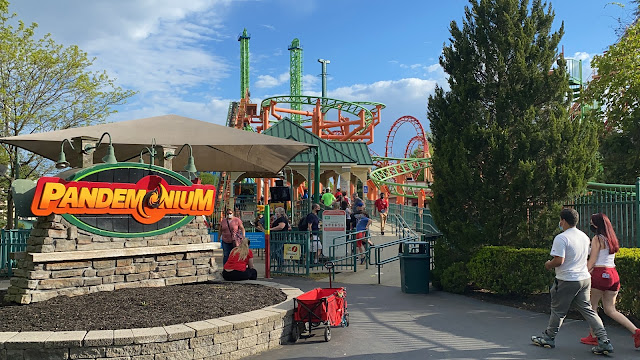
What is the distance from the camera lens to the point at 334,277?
483 inches

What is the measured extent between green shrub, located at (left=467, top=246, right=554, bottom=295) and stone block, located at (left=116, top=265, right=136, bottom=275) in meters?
6.12

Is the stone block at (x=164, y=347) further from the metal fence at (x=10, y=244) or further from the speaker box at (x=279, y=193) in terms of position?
the speaker box at (x=279, y=193)

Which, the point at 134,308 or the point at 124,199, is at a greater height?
the point at 124,199

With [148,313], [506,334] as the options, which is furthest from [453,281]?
[148,313]

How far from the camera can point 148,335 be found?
17.9ft

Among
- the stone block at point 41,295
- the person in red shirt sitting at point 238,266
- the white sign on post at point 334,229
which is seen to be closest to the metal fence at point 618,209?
the white sign on post at point 334,229

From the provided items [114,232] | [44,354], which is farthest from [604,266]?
[114,232]

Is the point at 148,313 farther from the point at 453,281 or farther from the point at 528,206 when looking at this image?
the point at 528,206

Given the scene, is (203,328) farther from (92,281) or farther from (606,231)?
(606,231)

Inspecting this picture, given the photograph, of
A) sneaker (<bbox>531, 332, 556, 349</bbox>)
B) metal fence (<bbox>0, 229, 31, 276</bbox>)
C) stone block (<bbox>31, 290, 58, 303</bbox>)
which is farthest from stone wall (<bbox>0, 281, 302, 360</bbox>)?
metal fence (<bbox>0, 229, 31, 276</bbox>)

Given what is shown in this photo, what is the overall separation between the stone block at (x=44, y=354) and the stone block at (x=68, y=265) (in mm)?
2420

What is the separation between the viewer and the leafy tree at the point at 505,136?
9234mm

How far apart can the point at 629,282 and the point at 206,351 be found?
19.8ft

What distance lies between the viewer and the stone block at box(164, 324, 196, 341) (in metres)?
5.55
